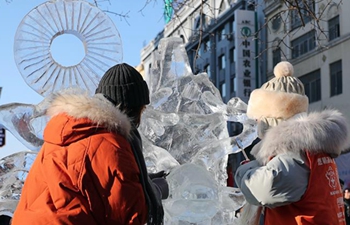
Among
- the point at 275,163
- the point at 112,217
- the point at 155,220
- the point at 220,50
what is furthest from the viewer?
the point at 220,50

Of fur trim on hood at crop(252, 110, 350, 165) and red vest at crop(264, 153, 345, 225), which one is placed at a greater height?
fur trim on hood at crop(252, 110, 350, 165)

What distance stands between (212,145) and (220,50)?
23204mm

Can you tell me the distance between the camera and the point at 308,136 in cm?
238

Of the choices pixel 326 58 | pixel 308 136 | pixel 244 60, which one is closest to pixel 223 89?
pixel 244 60

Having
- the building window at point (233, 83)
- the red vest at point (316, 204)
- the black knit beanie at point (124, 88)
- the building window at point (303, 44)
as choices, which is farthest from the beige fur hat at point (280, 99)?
the building window at point (233, 83)

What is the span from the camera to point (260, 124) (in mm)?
2713

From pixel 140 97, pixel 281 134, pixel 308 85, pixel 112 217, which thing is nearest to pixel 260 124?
pixel 281 134

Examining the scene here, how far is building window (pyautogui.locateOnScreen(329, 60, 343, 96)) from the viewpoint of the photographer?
17859 millimetres

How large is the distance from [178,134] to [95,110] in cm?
160

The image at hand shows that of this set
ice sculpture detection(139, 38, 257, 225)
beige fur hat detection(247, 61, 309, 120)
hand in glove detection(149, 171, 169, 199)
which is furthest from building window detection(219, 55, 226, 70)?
hand in glove detection(149, 171, 169, 199)

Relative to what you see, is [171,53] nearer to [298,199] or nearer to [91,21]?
[91,21]

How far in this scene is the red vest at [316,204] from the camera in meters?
2.35

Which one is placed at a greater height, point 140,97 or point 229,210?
point 140,97

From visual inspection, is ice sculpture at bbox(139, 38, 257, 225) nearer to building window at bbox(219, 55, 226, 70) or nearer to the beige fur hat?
the beige fur hat
